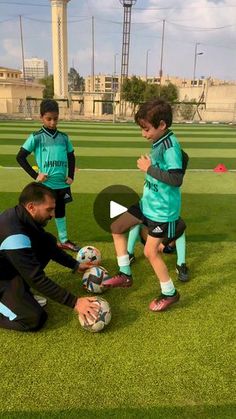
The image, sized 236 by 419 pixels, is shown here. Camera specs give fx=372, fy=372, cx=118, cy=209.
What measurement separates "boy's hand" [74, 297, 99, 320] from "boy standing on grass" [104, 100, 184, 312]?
0.66 metres

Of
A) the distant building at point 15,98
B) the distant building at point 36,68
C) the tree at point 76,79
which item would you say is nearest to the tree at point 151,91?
the distant building at point 15,98

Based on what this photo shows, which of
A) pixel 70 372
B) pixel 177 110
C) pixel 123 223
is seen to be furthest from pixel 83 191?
pixel 177 110

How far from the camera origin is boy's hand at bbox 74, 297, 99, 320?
2.94m

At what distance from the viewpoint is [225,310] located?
350cm

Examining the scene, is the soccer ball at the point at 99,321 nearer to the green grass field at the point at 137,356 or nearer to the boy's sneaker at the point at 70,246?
the green grass field at the point at 137,356

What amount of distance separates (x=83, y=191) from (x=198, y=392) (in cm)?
583

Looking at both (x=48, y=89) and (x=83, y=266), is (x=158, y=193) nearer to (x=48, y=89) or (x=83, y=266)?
(x=83, y=266)

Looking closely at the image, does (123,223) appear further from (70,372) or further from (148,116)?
(70,372)

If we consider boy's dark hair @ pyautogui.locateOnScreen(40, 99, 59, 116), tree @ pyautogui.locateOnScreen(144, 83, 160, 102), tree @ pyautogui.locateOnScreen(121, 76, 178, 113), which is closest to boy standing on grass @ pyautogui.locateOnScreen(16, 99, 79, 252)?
boy's dark hair @ pyautogui.locateOnScreen(40, 99, 59, 116)

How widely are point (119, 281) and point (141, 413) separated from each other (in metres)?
1.64

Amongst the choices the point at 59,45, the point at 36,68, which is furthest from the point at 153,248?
the point at 36,68

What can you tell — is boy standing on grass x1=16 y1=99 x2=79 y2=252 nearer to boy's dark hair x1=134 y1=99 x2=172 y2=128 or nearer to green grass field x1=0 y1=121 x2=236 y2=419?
green grass field x1=0 y1=121 x2=236 y2=419

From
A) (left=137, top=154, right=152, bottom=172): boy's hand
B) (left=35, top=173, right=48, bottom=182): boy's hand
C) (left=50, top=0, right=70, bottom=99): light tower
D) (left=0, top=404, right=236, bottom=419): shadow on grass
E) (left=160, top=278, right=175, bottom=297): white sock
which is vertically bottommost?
(left=0, top=404, right=236, bottom=419): shadow on grass

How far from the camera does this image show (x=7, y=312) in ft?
10.3
